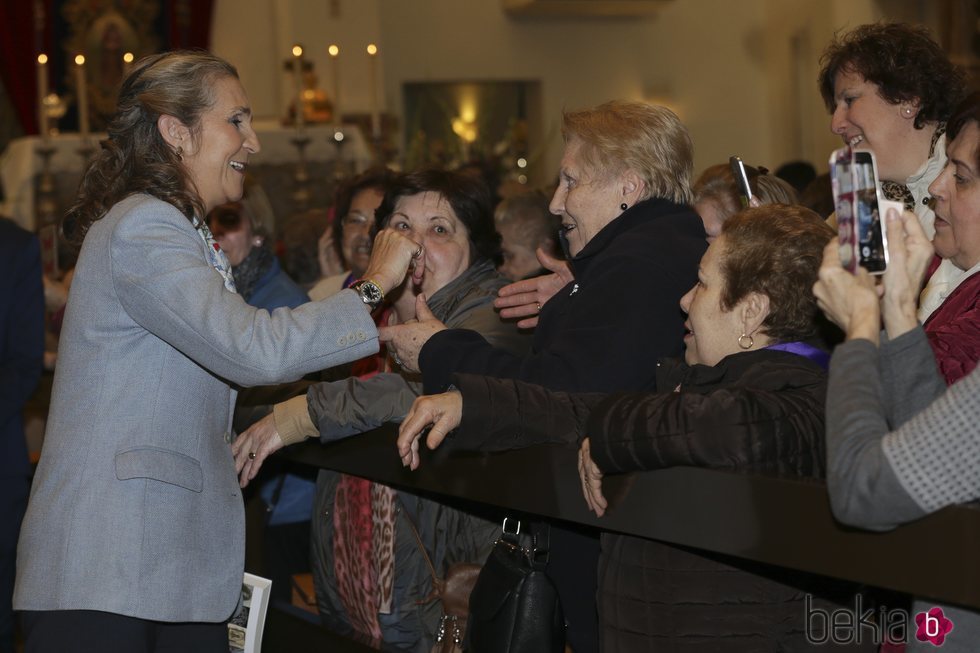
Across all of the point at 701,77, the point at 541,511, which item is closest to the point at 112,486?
the point at 541,511

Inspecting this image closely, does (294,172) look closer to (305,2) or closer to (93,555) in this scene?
(305,2)

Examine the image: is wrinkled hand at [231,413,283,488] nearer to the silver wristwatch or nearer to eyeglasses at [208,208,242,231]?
the silver wristwatch

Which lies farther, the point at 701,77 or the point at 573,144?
the point at 701,77

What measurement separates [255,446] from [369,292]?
0.58 m

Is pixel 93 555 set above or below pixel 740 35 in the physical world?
below

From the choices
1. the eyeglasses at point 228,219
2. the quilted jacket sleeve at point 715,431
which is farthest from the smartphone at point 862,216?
the eyeglasses at point 228,219

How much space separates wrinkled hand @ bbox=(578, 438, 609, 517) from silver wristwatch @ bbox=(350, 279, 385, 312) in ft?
1.89

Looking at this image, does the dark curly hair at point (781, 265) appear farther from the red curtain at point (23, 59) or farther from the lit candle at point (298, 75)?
the red curtain at point (23, 59)

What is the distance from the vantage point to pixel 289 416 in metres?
2.66

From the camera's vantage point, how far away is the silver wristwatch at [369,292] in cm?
231

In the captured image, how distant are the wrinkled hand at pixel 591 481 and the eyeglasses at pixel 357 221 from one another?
2.41 meters

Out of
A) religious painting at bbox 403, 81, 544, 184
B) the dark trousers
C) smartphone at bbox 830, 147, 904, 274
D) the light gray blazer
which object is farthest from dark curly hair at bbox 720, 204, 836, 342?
religious painting at bbox 403, 81, 544, 184

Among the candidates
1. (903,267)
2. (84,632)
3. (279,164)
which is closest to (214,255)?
(84,632)

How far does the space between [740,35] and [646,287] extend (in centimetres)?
1287
